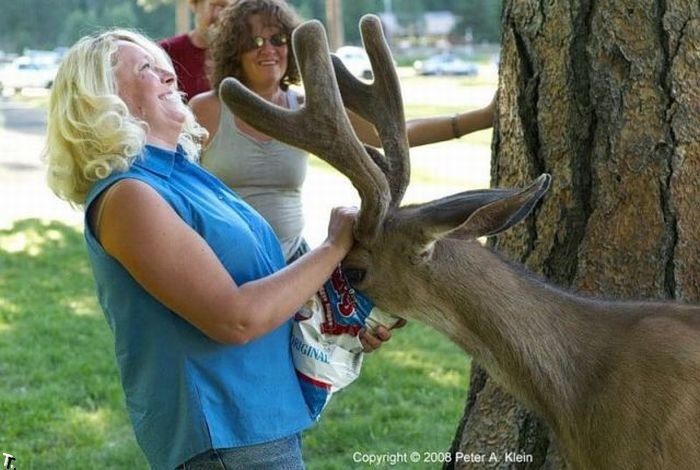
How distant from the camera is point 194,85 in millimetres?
6008

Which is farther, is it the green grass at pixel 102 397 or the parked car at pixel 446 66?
the parked car at pixel 446 66

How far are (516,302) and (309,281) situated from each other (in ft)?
2.55

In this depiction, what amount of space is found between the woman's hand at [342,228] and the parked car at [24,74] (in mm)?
18412

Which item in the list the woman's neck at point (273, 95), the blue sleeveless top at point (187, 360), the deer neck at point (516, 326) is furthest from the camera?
the woman's neck at point (273, 95)

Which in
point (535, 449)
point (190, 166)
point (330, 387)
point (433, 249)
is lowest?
point (535, 449)

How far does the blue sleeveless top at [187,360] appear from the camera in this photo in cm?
323

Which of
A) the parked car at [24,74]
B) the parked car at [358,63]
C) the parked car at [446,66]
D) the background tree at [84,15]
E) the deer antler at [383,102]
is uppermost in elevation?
the deer antler at [383,102]

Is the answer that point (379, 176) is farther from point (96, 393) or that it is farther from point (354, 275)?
point (96, 393)

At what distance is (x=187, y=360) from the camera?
3242 millimetres

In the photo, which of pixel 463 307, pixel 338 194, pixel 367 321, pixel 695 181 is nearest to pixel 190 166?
pixel 367 321

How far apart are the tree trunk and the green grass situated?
203cm

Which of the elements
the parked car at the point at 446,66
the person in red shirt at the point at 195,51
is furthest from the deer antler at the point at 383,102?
the parked car at the point at 446,66

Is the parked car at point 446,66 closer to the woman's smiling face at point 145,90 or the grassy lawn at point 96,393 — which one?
the grassy lawn at point 96,393

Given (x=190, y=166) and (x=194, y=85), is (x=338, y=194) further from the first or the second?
(x=190, y=166)
